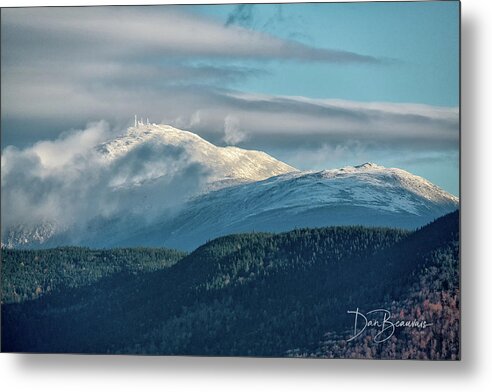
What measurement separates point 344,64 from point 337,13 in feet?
1.07

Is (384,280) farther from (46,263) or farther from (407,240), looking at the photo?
(46,263)

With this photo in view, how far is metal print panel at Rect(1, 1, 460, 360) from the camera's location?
7.40 meters

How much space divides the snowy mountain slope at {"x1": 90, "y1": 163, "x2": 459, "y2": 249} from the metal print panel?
0.01 m

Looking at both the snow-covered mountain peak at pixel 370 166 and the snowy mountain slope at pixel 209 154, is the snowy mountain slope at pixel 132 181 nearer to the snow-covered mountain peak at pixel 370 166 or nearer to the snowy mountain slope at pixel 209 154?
the snowy mountain slope at pixel 209 154

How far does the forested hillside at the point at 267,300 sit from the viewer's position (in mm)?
7344

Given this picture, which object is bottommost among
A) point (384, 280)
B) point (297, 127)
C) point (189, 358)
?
point (189, 358)

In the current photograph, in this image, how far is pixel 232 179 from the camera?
774 cm

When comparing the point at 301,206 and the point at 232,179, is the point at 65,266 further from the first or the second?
the point at 301,206

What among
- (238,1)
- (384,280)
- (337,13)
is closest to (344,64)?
(337,13)

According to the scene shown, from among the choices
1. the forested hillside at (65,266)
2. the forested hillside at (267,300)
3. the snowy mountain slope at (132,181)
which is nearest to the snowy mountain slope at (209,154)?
the snowy mountain slope at (132,181)

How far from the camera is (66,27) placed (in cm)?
773
